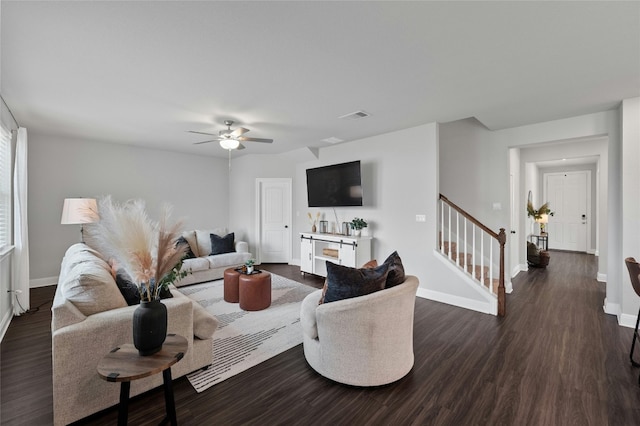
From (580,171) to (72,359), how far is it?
1092cm

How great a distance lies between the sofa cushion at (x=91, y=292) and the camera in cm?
191

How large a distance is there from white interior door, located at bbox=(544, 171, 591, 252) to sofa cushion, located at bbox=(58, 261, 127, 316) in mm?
10486

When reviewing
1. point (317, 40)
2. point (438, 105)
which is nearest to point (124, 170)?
point (317, 40)

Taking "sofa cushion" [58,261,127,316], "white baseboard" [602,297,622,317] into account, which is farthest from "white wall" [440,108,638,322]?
"sofa cushion" [58,261,127,316]

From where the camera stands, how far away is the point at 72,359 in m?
1.73

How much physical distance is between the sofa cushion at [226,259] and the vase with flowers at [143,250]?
3.60 metres

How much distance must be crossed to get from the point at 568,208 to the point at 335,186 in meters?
7.40

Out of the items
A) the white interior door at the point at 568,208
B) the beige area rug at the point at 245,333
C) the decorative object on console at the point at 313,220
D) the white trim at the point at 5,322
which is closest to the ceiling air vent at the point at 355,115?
the decorative object on console at the point at 313,220

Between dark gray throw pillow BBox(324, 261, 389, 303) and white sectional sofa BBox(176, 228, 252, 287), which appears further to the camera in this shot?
white sectional sofa BBox(176, 228, 252, 287)

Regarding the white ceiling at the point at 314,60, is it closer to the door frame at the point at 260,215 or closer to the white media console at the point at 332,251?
the white media console at the point at 332,251

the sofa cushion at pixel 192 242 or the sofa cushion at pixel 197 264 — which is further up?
the sofa cushion at pixel 192 242

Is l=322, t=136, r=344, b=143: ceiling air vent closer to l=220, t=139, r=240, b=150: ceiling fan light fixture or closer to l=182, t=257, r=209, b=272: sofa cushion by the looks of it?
l=220, t=139, r=240, b=150: ceiling fan light fixture

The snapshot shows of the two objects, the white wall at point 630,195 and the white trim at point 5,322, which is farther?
the white wall at point 630,195

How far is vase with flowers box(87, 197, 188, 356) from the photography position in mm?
1438
